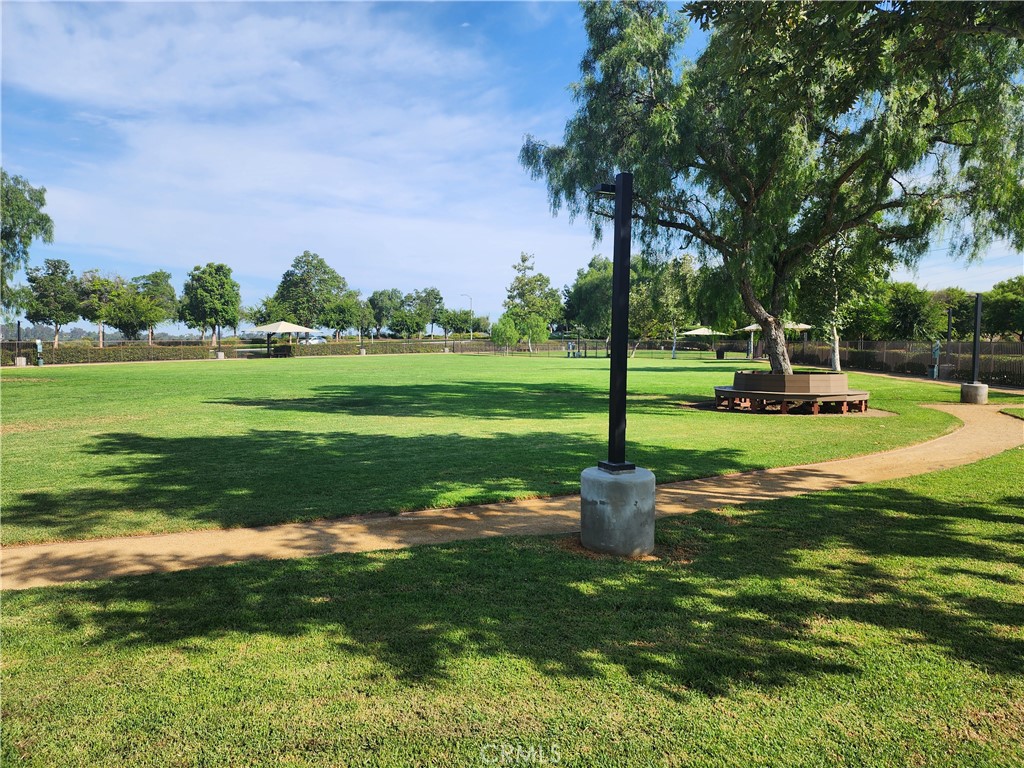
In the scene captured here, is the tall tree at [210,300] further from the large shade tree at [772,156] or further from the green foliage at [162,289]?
the large shade tree at [772,156]

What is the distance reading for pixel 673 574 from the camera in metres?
4.87

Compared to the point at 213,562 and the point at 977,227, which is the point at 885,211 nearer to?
the point at 977,227

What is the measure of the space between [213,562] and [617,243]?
433 cm

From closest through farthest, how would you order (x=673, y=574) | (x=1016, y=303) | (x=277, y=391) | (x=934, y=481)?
(x=673, y=574) → (x=934, y=481) → (x=277, y=391) → (x=1016, y=303)

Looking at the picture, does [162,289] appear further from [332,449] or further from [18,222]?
[332,449]

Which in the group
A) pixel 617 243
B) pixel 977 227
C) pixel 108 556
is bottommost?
pixel 108 556

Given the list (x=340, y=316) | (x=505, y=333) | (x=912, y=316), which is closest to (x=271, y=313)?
(x=340, y=316)

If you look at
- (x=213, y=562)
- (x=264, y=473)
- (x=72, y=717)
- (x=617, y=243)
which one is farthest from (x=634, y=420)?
(x=72, y=717)

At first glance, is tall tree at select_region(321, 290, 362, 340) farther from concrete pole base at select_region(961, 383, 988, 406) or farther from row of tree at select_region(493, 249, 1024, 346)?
concrete pole base at select_region(961, 383, 988, 406)

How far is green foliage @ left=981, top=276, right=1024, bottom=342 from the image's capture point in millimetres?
55000

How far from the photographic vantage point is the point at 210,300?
317 ft

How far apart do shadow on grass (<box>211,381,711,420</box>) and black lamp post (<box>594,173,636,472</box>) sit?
928 cm

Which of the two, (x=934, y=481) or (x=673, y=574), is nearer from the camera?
(x=673, y=574)

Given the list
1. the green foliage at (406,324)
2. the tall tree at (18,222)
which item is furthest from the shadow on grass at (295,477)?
the green foliage at (406,324)
